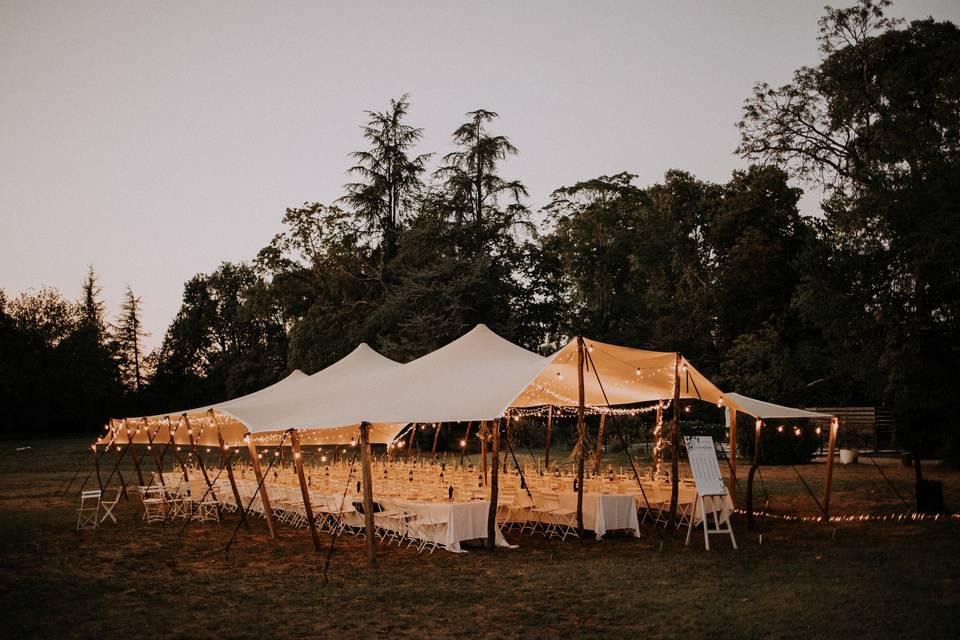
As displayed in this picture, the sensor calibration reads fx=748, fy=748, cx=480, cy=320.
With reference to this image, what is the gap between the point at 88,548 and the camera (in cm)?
997

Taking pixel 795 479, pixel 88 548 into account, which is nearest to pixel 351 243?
pixel 795 479

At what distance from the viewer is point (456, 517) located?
937cm

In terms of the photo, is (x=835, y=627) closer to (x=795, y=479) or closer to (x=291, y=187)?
(x=795, y=479)

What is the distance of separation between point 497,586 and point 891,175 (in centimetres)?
1462

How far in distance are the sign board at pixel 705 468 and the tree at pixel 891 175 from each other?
5.30 metres

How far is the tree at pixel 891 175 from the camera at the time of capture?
15984mm

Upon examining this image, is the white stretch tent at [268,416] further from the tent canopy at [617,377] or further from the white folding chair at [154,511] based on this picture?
the tent canopy at [617,377]

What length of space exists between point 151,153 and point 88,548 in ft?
49.0

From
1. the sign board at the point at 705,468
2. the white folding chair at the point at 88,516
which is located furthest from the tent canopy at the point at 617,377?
the white folding chair at the point at 88,516

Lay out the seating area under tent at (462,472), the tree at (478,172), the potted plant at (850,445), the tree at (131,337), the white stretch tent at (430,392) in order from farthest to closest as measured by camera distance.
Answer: the tree at (131,337) → the tree at (478,172) → the potted plant at (850,445) → the seating area under tent at (462,472) → the white stretch tent at (430,392)

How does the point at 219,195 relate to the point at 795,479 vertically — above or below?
above

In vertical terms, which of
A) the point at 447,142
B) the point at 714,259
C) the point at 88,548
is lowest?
the point at 88,548

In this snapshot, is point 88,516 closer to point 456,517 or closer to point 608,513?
point 456,517

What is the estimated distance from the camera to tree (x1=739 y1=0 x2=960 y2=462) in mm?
15984
